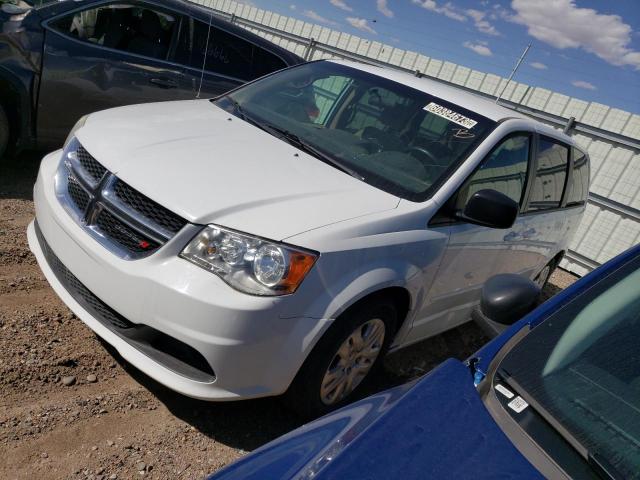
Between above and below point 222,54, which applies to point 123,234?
below

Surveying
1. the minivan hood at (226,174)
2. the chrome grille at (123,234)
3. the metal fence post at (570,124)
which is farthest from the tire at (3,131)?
the metal fence post at (570,124)

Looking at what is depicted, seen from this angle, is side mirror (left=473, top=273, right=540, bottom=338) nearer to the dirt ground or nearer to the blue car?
the blue car

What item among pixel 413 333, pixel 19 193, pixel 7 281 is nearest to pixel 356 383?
pixel 413 333

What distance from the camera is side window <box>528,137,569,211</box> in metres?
3.80

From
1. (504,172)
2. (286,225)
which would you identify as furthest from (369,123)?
(286,225)

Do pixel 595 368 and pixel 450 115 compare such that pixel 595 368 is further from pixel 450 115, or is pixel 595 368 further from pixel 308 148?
pixel 450 115

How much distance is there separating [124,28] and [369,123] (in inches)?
118

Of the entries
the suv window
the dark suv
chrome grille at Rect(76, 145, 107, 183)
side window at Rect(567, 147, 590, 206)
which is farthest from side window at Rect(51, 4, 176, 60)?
side window at Rect(567, 147, 590, 206)

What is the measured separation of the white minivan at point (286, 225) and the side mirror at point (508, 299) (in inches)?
23.8

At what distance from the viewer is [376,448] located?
4.12 ft

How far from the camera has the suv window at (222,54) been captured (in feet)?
17.7

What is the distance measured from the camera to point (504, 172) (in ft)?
11.0

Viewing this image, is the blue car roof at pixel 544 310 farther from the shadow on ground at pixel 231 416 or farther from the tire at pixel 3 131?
the tire at pixel 3 131

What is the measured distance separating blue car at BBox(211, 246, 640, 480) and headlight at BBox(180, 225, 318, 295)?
0.76 metres
